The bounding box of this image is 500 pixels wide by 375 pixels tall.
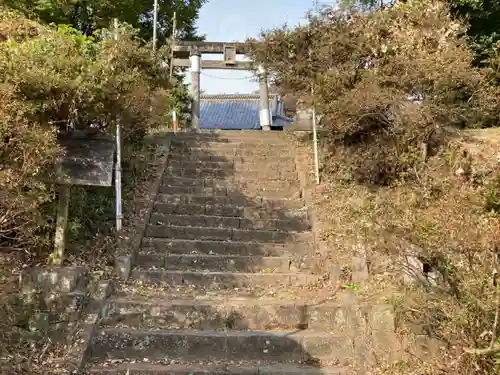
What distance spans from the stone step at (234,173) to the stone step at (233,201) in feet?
2.75

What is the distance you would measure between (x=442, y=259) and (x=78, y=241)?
159 inches

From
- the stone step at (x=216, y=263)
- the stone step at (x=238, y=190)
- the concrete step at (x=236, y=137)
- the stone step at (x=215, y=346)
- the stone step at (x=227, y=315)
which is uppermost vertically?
the concrete step at (x=236, y=137)

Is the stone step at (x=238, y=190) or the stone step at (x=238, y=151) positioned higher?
the stone step at (x=238, y=151)

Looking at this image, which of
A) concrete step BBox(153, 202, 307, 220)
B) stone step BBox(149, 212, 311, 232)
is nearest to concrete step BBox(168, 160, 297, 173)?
concrete step BBox(153, 202, 307, 220)

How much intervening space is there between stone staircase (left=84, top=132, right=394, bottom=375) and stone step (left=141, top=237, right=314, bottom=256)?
0.04 feet

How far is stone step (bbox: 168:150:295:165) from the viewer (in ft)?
29.9

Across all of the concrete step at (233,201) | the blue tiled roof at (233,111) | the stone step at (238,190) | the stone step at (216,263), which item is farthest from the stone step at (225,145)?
the blue tiled roof at (233,111)

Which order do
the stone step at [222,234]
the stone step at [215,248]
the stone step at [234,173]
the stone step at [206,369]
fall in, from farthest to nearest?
the stone step at [234,173] → the stone step at [222,234] → the stone step at [215,248] → the stone step at [206,369]

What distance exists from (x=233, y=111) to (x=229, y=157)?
1526 centimetres

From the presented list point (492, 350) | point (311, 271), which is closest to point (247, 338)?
point (311, 271)

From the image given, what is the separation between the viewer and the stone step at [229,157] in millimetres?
9125

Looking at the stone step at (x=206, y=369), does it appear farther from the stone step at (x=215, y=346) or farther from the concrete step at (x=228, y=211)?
the concrete step at (x=228, y=211)

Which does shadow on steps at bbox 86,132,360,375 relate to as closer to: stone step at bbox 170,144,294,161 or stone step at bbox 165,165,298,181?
stone step at bbox 165,165,298,181

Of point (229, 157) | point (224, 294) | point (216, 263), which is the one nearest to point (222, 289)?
point (224, 294)
